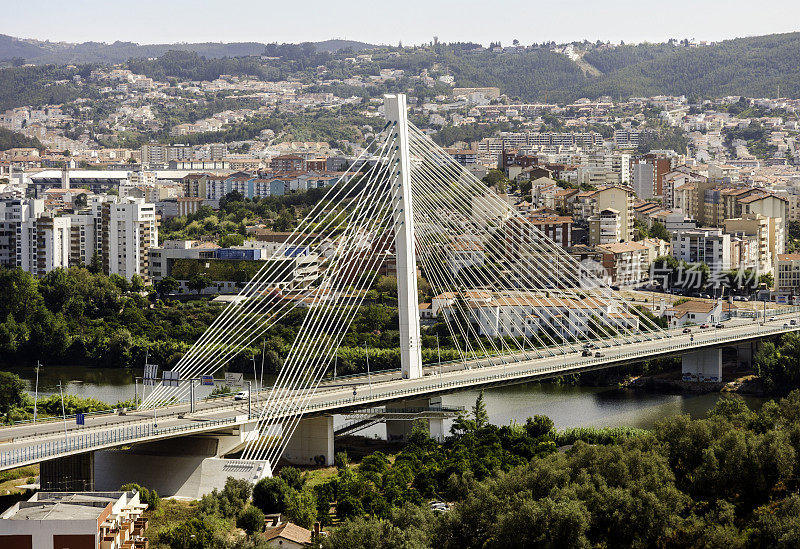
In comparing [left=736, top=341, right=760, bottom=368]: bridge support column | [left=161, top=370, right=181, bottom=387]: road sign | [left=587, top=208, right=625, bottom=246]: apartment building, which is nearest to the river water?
[left=736, top=341, right=760, bottom=368]: bridge support column

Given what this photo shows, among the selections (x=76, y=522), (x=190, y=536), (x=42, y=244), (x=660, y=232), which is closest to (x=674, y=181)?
(x=660, y=232)

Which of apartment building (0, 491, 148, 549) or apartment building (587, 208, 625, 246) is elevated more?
apartment building (587, 208, 625, 246)

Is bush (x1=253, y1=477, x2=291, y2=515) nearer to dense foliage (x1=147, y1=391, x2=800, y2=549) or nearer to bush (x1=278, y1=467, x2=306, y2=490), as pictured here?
dense foliage (x1=147, y1=391, x2=800, y2=549)

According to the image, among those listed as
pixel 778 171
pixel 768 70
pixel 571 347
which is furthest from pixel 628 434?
pixel 768 70

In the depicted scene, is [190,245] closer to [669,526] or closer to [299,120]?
[669,526]

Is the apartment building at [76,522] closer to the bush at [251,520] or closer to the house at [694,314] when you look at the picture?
the bush at [251,520]

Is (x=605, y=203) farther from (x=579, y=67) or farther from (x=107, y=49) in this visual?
(x=107, y=49)
